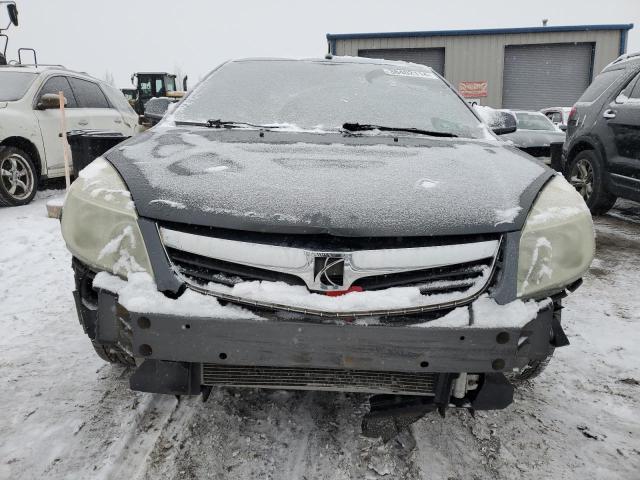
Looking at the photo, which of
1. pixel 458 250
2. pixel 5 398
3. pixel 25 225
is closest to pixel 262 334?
pixel 458 250

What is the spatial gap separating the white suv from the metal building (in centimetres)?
1588

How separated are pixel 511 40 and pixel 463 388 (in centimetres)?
2224

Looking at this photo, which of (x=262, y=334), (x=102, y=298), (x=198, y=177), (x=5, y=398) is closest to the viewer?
(x=262, y=334)

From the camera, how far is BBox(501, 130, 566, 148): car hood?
10469 millimetres

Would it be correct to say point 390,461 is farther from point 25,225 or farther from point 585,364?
point 25,225

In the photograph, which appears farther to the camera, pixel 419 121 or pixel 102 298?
pixel 419 121

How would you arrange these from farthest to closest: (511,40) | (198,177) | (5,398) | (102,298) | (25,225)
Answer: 1. (511,40)
2. (25,225)
3. (5,398)
4. (198,177)
5. (102,298)

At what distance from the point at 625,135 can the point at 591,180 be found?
32.2 inches

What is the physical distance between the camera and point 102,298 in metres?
1.65

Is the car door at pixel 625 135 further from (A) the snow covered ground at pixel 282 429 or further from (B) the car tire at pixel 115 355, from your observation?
(B) the car tire at pixel 115 355

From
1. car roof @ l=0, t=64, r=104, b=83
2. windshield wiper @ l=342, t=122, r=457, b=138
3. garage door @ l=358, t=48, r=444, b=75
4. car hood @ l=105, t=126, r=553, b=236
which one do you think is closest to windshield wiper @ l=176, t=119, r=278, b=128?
car hood @ l=105, t=126, r=553, b=236

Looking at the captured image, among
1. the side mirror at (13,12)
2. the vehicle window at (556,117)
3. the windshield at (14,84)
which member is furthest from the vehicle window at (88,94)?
the vehicle window at (556,117)

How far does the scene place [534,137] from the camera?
35.2 ft

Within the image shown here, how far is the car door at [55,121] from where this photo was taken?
6.41 m
